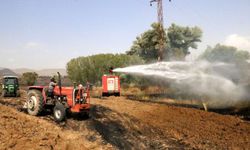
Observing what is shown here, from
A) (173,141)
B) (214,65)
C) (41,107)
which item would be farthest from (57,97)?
(214,65)

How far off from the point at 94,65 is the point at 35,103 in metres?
37.6

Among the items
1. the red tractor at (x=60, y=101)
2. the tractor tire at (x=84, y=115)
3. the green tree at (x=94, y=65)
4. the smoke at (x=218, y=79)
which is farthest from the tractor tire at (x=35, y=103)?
the green tree at (x=94, y=65)

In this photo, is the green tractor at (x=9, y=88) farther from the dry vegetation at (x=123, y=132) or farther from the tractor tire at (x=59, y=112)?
the tractor tire at (x=59, y=112)

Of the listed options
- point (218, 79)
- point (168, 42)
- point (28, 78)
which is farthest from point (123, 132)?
point (168, 42)

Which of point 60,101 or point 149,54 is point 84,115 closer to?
point 60,101

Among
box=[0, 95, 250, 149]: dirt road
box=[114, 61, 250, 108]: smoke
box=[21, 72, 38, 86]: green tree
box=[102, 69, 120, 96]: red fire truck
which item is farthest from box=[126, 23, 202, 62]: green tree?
box=[0, 95, 250, 149]: dirt road

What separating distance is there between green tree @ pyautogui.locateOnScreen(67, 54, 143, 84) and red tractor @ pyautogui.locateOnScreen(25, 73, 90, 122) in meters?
35.9

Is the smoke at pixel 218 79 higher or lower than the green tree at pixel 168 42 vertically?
lower

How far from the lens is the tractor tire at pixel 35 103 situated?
50.0 ft

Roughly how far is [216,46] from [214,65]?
44811 mm

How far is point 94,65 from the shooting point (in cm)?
5291

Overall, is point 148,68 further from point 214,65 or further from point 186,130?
point 186,130

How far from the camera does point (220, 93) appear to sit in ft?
73.6

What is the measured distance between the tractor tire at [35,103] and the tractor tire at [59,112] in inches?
43.1
